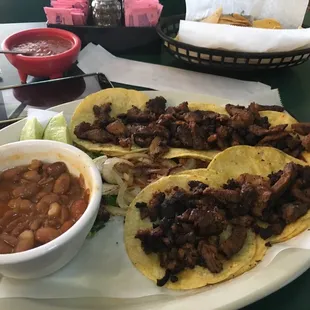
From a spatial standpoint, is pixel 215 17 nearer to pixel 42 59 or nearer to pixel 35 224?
pixel 42 59

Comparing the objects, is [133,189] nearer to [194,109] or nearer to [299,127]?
[194,109]

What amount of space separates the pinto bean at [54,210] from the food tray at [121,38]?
6.47 ft

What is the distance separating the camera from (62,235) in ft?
4.75

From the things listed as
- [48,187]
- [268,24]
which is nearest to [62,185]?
[48,187]

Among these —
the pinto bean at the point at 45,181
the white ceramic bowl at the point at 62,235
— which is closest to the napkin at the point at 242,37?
the white ceramic bowl at the point at 62,235

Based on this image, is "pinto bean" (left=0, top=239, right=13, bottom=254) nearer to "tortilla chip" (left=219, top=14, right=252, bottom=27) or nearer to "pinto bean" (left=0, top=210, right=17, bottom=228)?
"pinto bean" (left=0, top=210, right=17, bottom=228)

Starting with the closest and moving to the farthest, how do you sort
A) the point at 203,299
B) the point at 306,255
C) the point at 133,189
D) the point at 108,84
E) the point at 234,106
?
the point at 203,299, the point at 306,255, the point at 133,189, the point at 234,106, the point at 108,84

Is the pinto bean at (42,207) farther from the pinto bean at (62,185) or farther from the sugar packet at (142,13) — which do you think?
the sugar packet at (142,13)

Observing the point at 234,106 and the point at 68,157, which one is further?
the point at 234,106

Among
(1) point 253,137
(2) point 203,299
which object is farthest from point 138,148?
(2) point 203,299

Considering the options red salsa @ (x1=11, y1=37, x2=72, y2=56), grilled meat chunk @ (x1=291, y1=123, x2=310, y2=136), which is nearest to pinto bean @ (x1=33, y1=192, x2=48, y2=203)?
grilled meat chunk @ (x1=291, y1=123, x2=310, y2=136)

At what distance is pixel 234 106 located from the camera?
2314mm

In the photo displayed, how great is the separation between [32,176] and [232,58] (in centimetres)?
159

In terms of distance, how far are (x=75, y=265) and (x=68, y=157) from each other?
0.44 m
